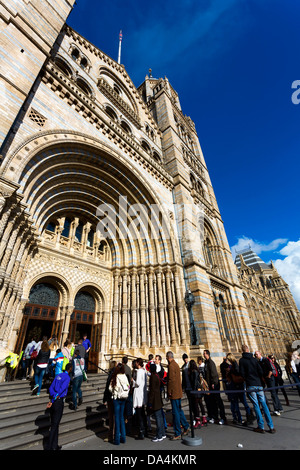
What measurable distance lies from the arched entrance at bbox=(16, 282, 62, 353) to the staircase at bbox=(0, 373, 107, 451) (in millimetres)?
3271

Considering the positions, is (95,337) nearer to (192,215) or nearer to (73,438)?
(73,438)

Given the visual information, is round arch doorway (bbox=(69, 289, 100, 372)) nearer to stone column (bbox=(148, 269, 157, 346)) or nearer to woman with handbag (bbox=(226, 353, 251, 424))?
stone column (bbox=(148, 269, 157, 346))

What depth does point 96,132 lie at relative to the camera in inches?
447

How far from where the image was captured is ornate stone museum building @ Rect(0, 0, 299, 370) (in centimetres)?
742

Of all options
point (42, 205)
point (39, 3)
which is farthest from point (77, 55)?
point (42, 205)

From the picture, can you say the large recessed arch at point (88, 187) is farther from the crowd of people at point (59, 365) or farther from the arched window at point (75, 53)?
the arched window at point (75, 53)

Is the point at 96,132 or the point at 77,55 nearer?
the point at 96,132

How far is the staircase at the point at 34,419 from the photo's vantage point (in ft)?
12.8

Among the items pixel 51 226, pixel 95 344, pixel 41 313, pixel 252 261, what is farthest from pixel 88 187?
pixel 252 261

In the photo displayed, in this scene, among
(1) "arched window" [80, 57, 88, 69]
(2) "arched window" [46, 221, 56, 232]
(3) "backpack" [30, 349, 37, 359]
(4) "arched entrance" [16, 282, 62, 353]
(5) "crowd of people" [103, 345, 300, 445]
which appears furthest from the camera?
(1) "arched window" [80, 57, 88, 69]

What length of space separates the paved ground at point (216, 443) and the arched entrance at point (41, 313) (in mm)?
5931

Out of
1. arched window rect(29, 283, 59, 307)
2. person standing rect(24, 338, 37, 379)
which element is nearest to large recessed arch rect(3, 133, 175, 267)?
arched window rect(29, 283, 59, 307)

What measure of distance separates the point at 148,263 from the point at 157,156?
9810mm

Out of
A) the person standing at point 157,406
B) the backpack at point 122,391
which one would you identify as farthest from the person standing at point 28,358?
the person standing at point 157,406
